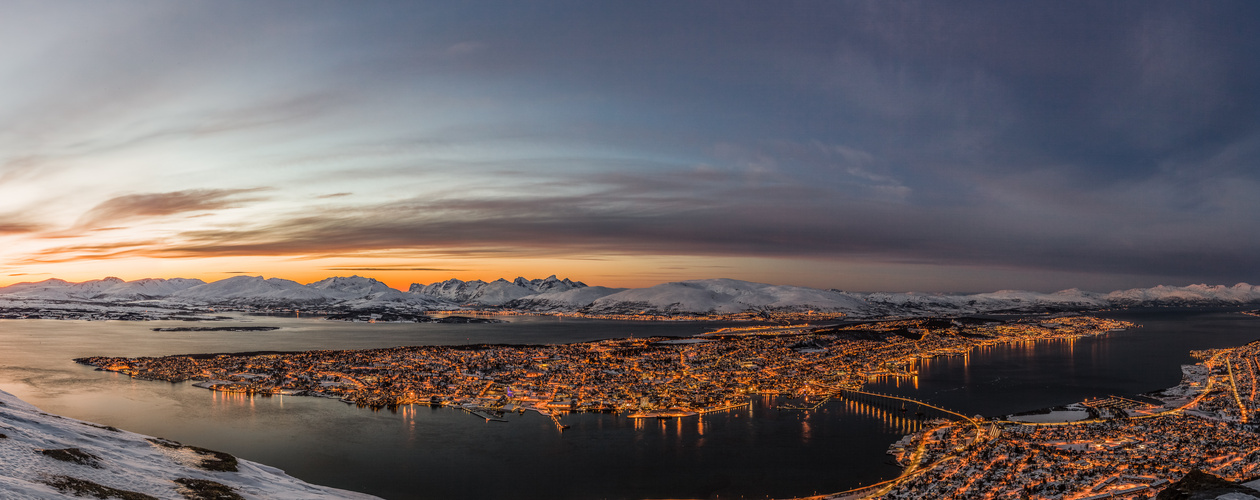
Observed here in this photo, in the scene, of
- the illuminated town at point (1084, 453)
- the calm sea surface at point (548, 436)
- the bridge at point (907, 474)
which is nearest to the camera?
the illuminated town at point (1084, 453)

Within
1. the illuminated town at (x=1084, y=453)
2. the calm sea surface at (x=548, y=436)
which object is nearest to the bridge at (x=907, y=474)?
the illuminated town at (x=1084, y=453)

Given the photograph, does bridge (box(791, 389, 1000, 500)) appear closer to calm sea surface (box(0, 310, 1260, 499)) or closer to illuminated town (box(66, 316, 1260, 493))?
illuminated town (box(66, 316, 1260, 493))

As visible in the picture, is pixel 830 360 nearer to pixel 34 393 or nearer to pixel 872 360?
pixel 872 360

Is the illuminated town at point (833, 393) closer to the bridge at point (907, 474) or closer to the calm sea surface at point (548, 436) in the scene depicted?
the bridge at point (907, 474)

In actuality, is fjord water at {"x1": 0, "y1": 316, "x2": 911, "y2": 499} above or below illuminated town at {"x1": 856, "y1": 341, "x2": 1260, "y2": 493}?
below

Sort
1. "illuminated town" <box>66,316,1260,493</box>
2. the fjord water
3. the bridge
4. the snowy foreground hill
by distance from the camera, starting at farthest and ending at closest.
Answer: the fjord water < the bridge < "illuminated town" <box>66,316,1260,493</box> < the snowy foreground hill

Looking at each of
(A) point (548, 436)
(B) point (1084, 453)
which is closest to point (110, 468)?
(A) point (548, 436)

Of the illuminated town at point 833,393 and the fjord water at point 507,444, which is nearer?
the illuminated town at point 833,393

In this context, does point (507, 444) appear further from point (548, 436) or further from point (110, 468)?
point (110, 468)

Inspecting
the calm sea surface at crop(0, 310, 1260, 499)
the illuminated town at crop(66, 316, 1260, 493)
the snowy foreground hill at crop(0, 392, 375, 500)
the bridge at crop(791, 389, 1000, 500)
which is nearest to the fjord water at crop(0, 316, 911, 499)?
the calm sea surface at crop(0, 310, 1260, 499)
